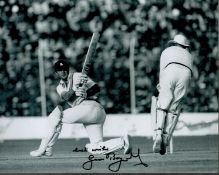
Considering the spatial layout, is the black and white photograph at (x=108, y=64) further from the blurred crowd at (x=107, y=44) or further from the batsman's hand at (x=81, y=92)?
the batsman's hand at (x=81, y=92)

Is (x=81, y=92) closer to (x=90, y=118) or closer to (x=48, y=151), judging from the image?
(x=90, y=118)

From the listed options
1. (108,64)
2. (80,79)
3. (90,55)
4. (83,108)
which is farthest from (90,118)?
(108,64)

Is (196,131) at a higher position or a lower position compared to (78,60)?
lower

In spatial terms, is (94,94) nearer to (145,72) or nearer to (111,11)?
(145,72)

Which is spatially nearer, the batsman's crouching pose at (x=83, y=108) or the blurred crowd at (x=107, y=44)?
the batsman's crouching pose at (x=83, y=108)

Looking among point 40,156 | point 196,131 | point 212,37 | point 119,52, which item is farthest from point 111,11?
point 40,156

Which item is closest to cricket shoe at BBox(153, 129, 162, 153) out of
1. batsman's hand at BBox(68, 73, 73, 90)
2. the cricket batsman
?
the cricket batsman
